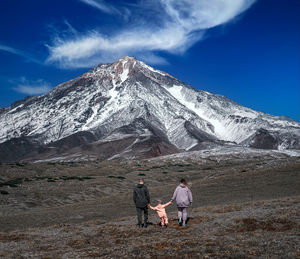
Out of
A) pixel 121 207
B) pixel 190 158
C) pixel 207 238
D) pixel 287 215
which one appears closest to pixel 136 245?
pixel 207 238

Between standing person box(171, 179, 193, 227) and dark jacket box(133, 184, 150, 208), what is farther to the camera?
dark jacket box(133, 184, 150, 208)

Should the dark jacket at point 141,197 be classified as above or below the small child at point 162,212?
above

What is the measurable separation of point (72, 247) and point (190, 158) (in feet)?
398

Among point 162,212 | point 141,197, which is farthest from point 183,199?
point 141,197

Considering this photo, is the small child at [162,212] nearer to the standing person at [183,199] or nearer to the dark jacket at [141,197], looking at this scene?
the dark jacket at [141,197]

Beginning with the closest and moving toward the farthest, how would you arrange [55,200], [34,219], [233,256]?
[233,256] < [34,219] < [55,200]

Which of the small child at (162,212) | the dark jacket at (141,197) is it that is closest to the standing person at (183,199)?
the small child at (162,212)

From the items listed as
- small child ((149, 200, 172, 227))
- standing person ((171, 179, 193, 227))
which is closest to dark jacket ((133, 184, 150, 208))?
small child ((149, 200, 172, 227))

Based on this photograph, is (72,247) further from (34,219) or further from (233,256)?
(34,219)

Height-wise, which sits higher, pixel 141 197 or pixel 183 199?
pixel 141 197

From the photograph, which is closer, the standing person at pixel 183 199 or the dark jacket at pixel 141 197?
the standing person at pixel 183 199

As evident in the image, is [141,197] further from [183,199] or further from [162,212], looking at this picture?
[183,199]

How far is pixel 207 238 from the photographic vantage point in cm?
1164

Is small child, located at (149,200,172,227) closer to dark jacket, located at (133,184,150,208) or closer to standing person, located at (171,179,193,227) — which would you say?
dark jacket, located at (133,184,150,208)
